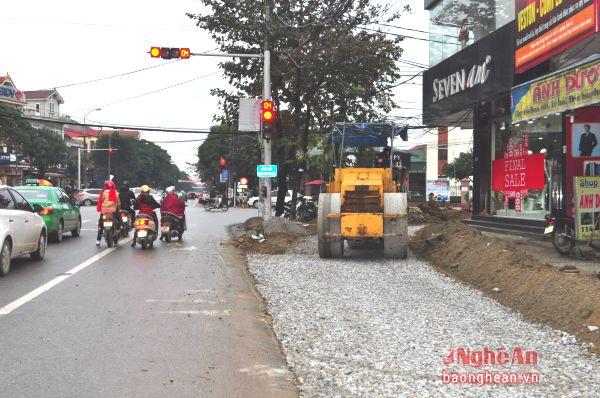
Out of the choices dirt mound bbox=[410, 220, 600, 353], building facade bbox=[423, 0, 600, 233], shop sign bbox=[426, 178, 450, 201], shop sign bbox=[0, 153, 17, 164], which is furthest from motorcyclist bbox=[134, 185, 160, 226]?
shop sign bbox=[0, 153, 17, 164]

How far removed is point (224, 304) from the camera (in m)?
7.83

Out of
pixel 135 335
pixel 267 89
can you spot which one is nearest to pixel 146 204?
pixel 267 89

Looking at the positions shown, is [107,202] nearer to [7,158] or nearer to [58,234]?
[58,234]

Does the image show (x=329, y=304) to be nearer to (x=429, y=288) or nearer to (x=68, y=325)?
(x=429, y=288)

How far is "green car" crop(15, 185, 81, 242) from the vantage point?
1562 cm

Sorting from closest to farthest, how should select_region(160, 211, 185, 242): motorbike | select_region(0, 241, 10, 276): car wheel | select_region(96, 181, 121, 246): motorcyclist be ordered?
select_region(0, 241, 10, 276): car wheel < select_region(96, 181, 121, 246): motorcyclist < select_region(160, 211, 185, 242): motorbike

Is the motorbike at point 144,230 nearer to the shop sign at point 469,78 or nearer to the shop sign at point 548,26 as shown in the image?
the shop sign at point 469,78

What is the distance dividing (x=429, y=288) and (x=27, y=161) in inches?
2500

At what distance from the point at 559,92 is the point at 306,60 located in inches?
412

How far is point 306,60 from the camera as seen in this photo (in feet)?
67.3

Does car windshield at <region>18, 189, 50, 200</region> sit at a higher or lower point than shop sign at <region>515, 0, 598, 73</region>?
lower

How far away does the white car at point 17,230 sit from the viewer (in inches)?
388

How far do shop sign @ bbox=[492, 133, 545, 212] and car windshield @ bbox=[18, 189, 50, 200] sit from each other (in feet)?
42.4

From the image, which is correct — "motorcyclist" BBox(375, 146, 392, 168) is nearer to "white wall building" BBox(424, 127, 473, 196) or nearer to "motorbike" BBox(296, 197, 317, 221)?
"motorbike" BBox(296, 197, 317, 221)
